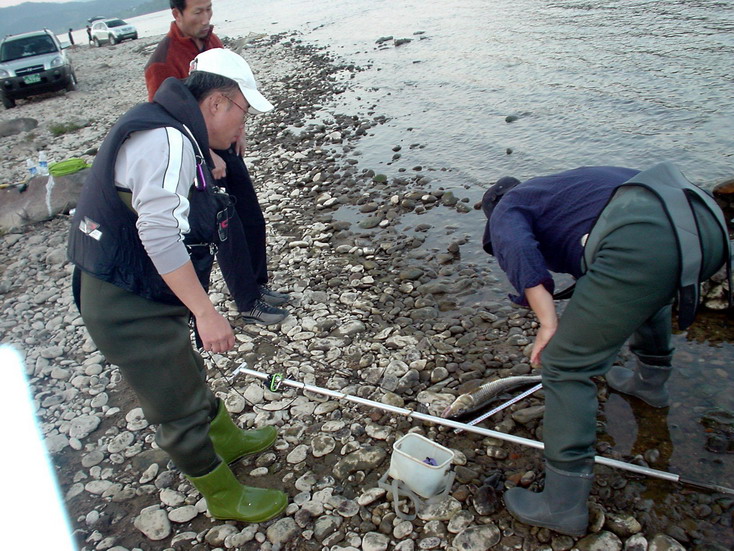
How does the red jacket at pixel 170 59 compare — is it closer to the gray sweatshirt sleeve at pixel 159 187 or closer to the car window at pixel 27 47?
the gray sweatshirt sleeve at pixel 159 187

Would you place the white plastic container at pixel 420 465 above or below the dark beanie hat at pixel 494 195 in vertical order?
below

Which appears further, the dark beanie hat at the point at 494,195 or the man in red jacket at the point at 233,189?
the man in red jacket at the point at 233,189

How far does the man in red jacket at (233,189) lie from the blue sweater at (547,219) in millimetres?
2386

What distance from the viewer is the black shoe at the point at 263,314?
507cm

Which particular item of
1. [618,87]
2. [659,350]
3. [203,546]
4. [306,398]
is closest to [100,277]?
[203,546]

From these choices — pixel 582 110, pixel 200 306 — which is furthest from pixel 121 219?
pixel 582 110

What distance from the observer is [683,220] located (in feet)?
7.22

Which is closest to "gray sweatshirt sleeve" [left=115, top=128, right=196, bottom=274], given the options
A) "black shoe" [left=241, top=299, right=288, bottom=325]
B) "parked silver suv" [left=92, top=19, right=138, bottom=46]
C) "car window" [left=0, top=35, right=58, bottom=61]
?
"black shoe" [left=241, top=299, right=288, bottom=325]

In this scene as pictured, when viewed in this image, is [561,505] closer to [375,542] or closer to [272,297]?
[375,542]

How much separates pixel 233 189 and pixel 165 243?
8.31ft

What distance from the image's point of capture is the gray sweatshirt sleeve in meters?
2.24

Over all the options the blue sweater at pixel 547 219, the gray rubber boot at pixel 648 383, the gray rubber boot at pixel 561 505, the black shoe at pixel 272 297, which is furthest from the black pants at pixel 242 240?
the gray rubber boot at pixel 648 383

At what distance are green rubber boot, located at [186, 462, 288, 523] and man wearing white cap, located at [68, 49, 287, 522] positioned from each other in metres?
0.02

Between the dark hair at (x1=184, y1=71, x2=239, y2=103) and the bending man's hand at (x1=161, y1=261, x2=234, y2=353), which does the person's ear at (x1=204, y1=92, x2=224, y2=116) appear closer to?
the dark hair at (x1=184, y1=71, x2=239, y2=103)
